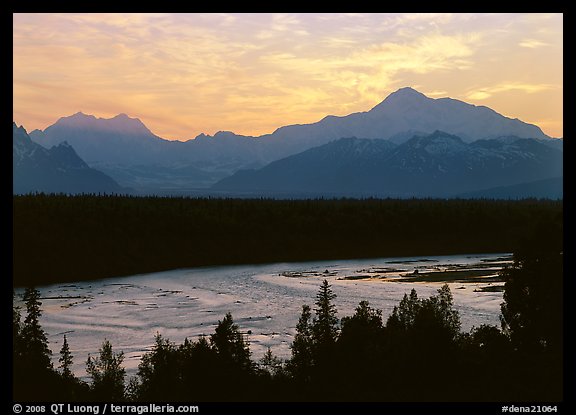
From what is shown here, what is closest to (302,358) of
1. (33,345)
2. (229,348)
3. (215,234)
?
(229,348)

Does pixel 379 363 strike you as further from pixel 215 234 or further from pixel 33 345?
pixel 215 234

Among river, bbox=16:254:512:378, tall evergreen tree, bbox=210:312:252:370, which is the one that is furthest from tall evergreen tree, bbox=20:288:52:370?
river, bbox=16:254:512:378

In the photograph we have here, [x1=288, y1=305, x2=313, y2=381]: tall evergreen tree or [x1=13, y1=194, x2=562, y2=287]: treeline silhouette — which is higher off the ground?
[x1=13, y1=194, x2=562, y2=287]: treeline silhouette

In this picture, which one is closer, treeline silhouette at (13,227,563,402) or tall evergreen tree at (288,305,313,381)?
treeline silhouette at (13,227,563,402)

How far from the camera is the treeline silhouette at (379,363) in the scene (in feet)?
70.5

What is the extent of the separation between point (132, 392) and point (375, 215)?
94.5 m

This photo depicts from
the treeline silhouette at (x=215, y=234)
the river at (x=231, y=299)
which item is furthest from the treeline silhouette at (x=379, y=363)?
the treeline silhouette at (x=215, y=234)

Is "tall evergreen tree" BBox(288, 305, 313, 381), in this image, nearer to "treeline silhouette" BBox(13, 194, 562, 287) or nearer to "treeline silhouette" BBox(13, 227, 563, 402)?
"treeline silhouette" BBox(13, 227, 563, 402)

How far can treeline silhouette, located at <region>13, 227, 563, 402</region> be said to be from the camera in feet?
70.5

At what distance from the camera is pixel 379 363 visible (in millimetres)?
22469

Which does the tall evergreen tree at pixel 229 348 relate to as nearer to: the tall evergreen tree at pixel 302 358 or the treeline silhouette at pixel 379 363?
the treeline silhouette at pixel 379 363

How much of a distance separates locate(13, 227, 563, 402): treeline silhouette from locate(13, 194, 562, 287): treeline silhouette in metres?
41.4

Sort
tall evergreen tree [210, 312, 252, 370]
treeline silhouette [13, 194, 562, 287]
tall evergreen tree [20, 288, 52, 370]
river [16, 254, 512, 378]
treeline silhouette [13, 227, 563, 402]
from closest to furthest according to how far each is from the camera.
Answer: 1. treeline silhouette [13, 227, 563, 402]
2. tall evergreen tree [210, 312, 252, 370]
3. tall evergreen tree [20, 288, 52, 370]
4. river [16, 254, 512, 378]
5. treeline silhouette [13, 194, 562, 287]

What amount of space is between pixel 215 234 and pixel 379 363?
73.5 m
